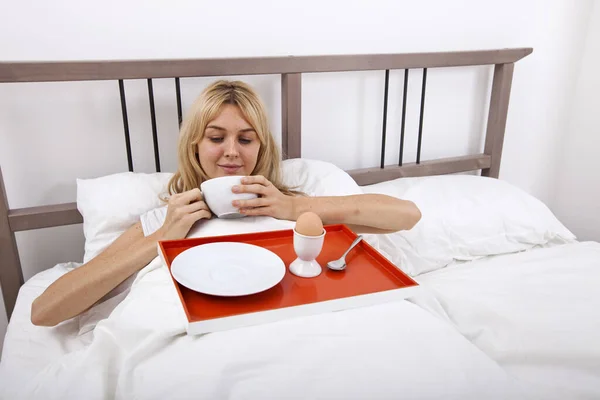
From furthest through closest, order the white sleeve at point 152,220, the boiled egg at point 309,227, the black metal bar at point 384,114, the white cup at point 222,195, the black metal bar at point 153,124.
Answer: the black metal bar at point 384,114 < the black metal bar at point 153,124 < the white sleeve at point 152,220 < the white cup at point 222,195 < the boiled egg at point 309,227

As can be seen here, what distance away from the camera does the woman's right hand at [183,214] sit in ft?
Result: 3.26

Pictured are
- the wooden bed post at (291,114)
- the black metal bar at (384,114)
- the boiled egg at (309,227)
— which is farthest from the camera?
the black metal bar at (384,114)

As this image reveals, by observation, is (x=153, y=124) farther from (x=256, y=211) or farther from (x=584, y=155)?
(x=584, y=155)

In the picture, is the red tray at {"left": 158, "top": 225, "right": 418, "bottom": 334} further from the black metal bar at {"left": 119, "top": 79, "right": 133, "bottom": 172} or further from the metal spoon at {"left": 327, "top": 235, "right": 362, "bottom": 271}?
the black metal bar at {"left": 119, "top": 79, "right": 133, "bottom": 172}

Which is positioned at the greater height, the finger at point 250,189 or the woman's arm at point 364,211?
the finger at point 250,189

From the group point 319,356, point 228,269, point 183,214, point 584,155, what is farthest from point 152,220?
point 584,155

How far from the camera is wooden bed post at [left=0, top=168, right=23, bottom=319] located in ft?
3.96

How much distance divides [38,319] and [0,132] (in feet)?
1.81

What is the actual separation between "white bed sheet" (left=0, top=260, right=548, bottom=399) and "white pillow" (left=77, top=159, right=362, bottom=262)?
1.51ft

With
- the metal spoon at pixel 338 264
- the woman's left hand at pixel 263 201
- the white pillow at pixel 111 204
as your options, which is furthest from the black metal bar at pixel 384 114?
the metal spoon at pixel 338 264

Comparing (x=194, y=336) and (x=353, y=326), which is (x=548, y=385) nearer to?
(x=353, y=326)

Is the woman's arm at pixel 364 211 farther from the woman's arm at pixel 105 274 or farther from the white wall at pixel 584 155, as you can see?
the white wall at pixel 584 155

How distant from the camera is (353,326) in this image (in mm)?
693

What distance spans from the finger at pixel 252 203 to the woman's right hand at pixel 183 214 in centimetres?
8
